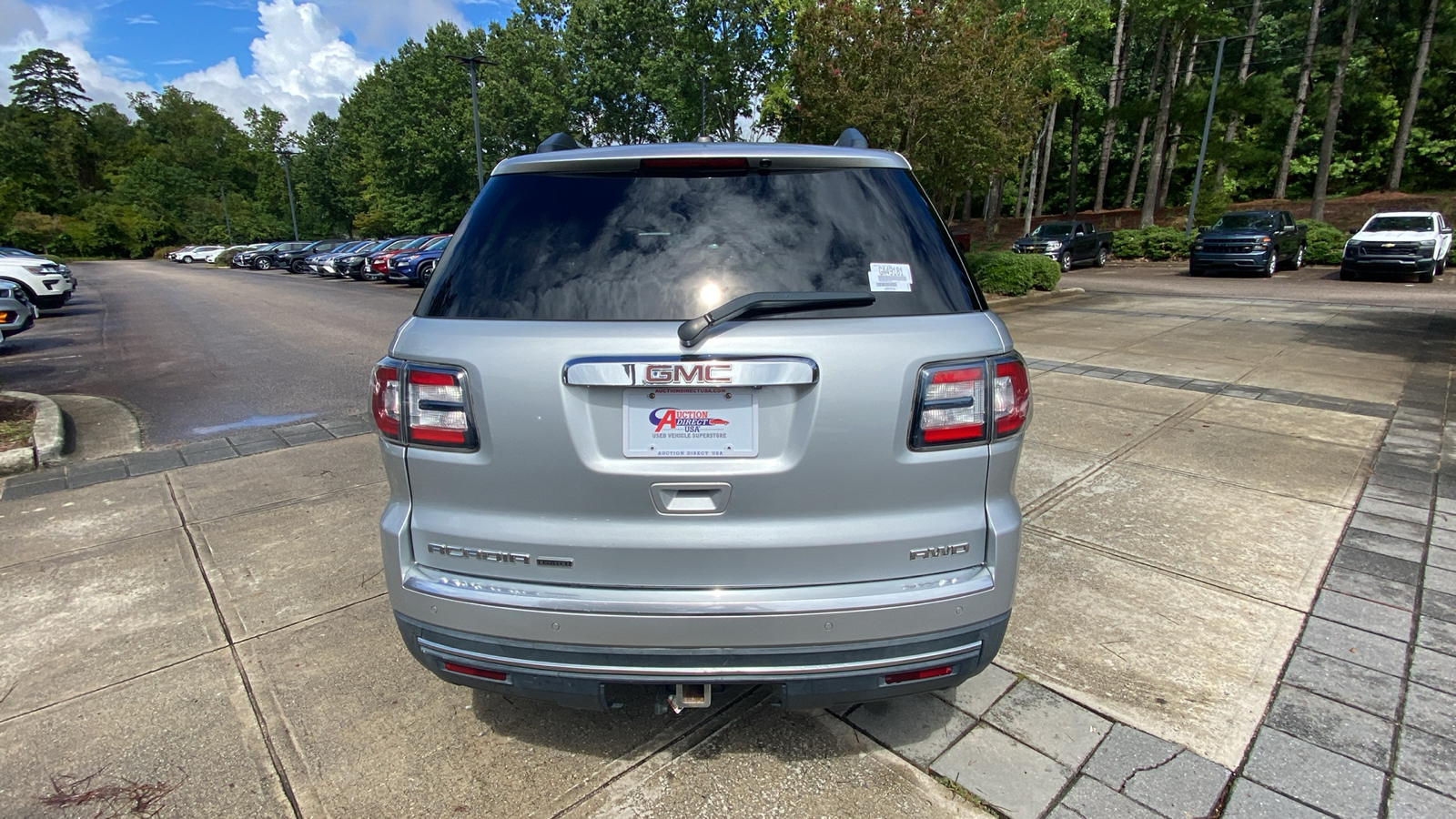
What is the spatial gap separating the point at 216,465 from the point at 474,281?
4.34 m

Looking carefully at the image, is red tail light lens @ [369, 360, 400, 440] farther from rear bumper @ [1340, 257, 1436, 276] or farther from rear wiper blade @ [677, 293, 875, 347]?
rear bumper @ [1340, 257, 1436, 276]

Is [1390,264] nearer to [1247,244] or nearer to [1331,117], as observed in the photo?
[1247,244]

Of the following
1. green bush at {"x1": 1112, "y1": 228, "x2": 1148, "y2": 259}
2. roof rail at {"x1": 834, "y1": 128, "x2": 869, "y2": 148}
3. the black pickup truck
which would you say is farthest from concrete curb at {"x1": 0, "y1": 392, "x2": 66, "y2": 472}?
green bush at {"x1": 1112, "y1": 228, "x2": 1148, "y2": 259}

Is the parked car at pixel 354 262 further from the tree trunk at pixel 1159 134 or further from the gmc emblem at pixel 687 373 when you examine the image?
the tree trunk at pixel 1159 134

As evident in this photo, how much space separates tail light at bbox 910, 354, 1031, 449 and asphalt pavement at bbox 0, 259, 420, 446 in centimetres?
611

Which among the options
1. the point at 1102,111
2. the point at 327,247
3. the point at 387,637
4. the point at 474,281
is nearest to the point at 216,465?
the point at 387,637

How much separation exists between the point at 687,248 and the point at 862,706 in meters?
1.69

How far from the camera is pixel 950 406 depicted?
74.5 inches

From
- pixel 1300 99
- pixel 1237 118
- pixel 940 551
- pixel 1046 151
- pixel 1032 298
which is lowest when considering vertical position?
pixel 1032 298

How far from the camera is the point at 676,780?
7.23 feet

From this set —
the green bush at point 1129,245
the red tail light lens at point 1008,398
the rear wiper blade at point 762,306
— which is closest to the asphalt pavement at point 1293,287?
the green bush at point 1129,245

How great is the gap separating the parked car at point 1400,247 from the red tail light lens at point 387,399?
76.9ft

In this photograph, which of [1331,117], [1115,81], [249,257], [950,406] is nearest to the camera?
[950,406]

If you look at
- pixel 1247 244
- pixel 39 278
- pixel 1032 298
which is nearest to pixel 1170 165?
pixel 1247 244
